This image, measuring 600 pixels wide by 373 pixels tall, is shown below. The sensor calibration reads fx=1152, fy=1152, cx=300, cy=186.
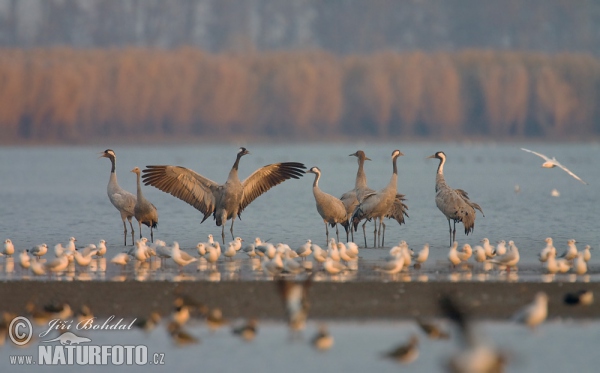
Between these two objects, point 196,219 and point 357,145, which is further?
point 357,145

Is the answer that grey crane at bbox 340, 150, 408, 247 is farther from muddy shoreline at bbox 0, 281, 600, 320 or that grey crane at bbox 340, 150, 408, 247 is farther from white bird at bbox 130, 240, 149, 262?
muddy shoreline at bbox 0, 281, 600, 320

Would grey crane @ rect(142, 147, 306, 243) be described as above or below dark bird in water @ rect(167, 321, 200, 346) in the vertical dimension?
above

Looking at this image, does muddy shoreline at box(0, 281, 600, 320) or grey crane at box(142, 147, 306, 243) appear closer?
muddy shoreline at box(0, 281, 600, 320)

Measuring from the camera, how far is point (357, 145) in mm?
100500

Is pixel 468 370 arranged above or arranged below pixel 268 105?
below

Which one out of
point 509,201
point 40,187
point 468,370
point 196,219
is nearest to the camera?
point 468,370

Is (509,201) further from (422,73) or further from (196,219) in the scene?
(422,73)

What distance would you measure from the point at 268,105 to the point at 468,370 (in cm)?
8469

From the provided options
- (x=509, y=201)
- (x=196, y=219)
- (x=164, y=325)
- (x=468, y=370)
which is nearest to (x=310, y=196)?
(x=509, y=201)

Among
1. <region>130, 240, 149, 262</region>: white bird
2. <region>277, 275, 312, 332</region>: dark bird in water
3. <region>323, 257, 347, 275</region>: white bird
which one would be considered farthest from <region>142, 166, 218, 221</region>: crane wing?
<region>277, 275, 312, 332</region>: dark bird in water

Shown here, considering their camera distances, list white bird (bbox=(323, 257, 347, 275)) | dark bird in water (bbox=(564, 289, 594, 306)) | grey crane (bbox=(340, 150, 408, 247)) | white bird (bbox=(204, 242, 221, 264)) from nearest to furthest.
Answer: dark bird in water (bbox=(564, 289, 594, 306)) → white bird (bbox=(323, 257, 347, 275)) → white bird (bbox=(204, 242, 221, 264)) → grey crane (bbox=(340, 150, 408, 247))

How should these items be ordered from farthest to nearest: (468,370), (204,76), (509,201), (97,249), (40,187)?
(204,76), (40,187), (509,201), (97,249), (468,370)

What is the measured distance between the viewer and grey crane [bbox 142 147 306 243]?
17281mm

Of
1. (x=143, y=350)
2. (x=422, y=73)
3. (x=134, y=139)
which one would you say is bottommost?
(x=143, y=350)
